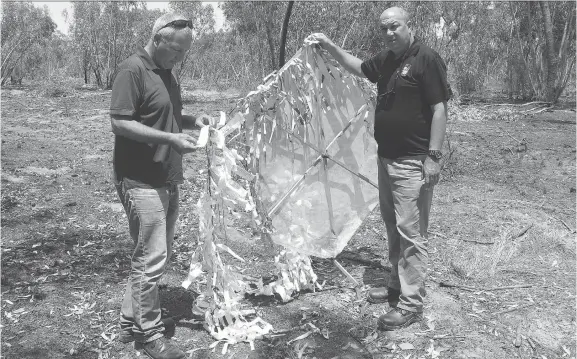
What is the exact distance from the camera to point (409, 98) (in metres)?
3.20

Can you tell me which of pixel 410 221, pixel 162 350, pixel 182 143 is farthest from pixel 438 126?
pixel 162 350

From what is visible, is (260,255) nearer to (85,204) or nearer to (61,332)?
(61,332)

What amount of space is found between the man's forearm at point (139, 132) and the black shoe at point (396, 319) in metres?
1.74

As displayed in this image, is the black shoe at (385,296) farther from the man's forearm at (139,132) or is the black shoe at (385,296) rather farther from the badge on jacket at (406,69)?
the man's forearm at (139,132)

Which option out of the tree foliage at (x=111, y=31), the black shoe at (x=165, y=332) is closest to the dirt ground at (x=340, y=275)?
the black shoe at (x=165, y=332)

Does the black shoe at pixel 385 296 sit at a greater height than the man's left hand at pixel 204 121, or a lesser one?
lesser

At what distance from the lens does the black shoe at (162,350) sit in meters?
2.88

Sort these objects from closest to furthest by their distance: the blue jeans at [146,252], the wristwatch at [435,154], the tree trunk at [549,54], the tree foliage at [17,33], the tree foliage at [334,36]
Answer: the blue jeans at [146,252] < the wristwatch at [435,154] < the tree trunk at [549,54] < the tree foliage at [334,36] < the tree foliage at [17,33]

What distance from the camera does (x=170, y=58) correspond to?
2738mm

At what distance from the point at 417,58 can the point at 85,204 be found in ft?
13.6

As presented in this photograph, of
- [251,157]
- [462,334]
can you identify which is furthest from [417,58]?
[462,334]

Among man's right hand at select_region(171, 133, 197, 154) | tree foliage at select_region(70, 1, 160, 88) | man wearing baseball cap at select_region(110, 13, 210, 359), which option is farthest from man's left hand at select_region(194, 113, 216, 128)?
tree foliage at select_region(70, 1, 160, 88)

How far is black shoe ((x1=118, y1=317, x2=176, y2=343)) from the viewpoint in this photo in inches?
119

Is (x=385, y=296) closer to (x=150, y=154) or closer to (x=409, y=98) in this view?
(x=409, y=98)
